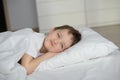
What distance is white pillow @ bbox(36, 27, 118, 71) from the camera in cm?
131

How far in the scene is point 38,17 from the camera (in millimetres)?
3363

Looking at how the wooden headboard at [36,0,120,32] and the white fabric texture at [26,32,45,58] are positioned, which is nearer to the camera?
the white fabric texture at [26,32,45,58]

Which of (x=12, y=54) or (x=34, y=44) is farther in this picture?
(x=34, y=44)

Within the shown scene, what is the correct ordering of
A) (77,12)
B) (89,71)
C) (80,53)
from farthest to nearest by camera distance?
1. (77,12)
2. (80,53)
3. (89,71)

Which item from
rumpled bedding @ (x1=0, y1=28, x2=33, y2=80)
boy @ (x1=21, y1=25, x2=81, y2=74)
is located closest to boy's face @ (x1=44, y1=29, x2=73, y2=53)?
boy @ (x1=21, y1=25, x2=81, y2=74)

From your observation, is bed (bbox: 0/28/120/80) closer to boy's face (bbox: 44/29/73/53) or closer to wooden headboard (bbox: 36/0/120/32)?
boy's face (bbox: 44/29/73/53)

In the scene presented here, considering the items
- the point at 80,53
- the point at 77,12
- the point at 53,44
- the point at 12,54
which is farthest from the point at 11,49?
the point at 77,12

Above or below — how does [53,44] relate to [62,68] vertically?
above

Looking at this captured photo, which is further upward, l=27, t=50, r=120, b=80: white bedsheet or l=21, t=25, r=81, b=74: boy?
l=21, t=25, r=81, b=74: boy

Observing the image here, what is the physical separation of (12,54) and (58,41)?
0.96 ft

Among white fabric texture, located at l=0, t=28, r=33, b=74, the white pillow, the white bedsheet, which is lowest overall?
the white bedsheet

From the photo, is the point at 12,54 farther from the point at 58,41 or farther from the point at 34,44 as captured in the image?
the point at 58,41

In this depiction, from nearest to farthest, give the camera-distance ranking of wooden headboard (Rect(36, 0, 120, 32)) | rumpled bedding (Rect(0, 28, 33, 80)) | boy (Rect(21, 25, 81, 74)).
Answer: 1. rumpled bedding (Rect(0, 28, 33, 80))
2. boy (Rect(21, 25, 81, 74))
3. wooden headboard (Rect(36, 0, 120, 32))

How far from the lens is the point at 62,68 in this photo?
1304 millimetres
